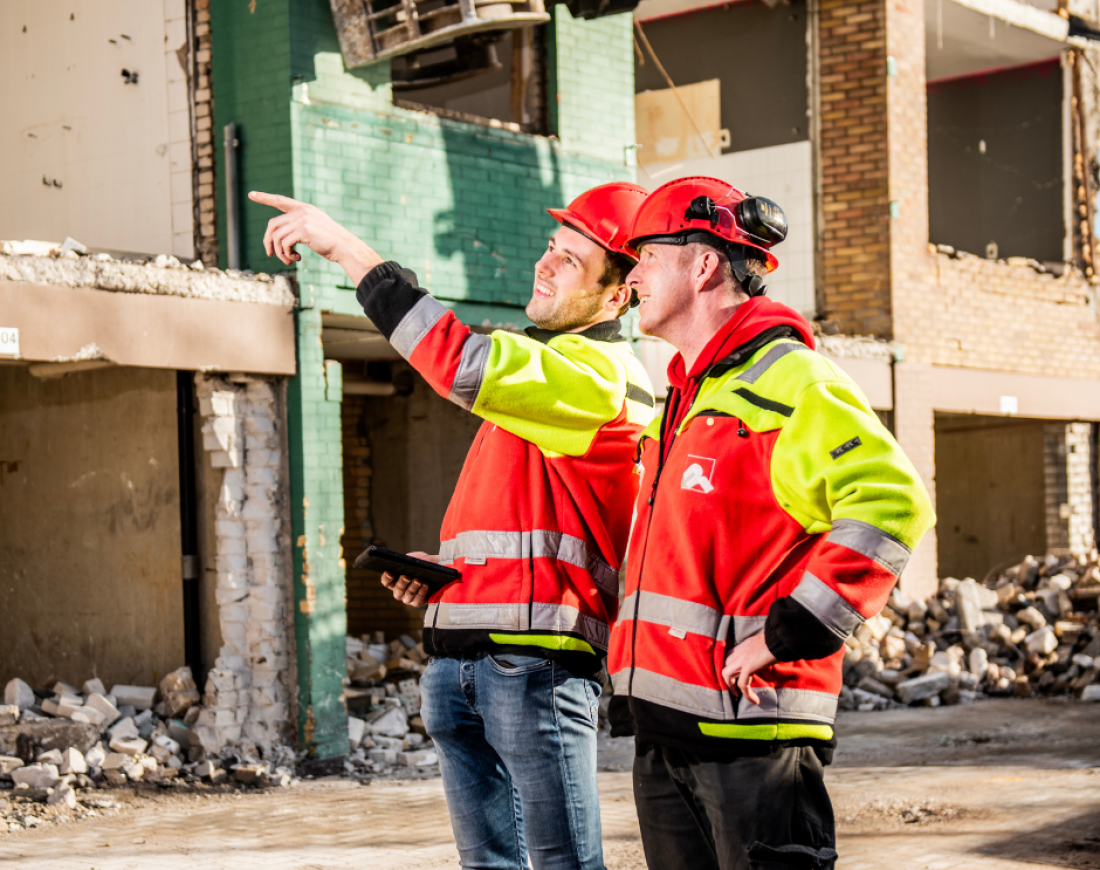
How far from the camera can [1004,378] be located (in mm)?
13625

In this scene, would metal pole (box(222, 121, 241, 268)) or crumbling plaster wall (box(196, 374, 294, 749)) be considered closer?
crumbling plaster wall (box(196, 374, 294, 749))

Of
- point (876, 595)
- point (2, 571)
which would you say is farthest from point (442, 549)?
point (2, 571)

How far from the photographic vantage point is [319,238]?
114 inches

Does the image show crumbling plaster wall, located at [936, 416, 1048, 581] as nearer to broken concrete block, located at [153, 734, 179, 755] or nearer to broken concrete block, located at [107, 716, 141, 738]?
broken concrete block, located at [153, 734, 179, 755]

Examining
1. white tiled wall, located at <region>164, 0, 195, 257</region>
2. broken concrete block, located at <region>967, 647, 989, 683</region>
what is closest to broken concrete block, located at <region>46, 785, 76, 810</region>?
white tiled wall, located at <region>164, 0, 195, 257</region>

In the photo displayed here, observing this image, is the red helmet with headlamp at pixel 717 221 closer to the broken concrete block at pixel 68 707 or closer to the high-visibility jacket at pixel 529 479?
the high-visibility jacket at pixel 529 479

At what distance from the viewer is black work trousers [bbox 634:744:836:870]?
2.36m

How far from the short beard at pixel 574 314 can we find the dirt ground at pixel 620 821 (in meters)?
3.27

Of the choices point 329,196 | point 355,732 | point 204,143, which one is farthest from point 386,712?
point 204,143

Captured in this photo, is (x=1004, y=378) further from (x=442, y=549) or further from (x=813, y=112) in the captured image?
(x=442, y=549)

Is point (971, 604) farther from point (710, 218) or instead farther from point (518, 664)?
point (710, 218)

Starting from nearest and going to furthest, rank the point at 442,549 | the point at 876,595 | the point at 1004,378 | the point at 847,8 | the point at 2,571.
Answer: the point at 876,595 → the point at 442,549 → the point at 2,571 → the point at 847,8 → the point at 1004,378

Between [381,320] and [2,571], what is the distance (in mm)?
7601

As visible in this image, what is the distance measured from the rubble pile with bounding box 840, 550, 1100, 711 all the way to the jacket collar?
25.9 feet
